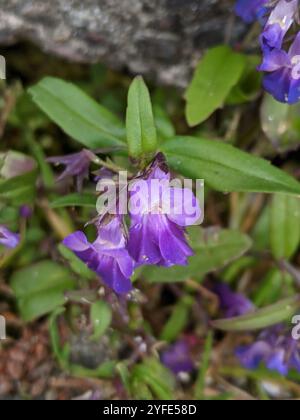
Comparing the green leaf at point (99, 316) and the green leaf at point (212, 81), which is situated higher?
the green leaf at point (212, 81)

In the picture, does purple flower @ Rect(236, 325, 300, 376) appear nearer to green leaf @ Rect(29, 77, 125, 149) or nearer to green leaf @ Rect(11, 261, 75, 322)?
green leaf @ Rect(11, 261, 75, 322)

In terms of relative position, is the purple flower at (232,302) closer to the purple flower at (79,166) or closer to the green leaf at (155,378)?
the green leaf at (155,378)

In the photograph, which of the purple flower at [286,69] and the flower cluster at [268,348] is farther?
the flower cluster at [268,348]

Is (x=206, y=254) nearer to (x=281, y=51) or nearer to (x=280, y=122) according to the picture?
(x=280, y=122)

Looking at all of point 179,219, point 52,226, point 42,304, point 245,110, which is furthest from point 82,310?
point 245,110

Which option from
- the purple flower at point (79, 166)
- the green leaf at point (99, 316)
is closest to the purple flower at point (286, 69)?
the purple flower at point (79, 166)
